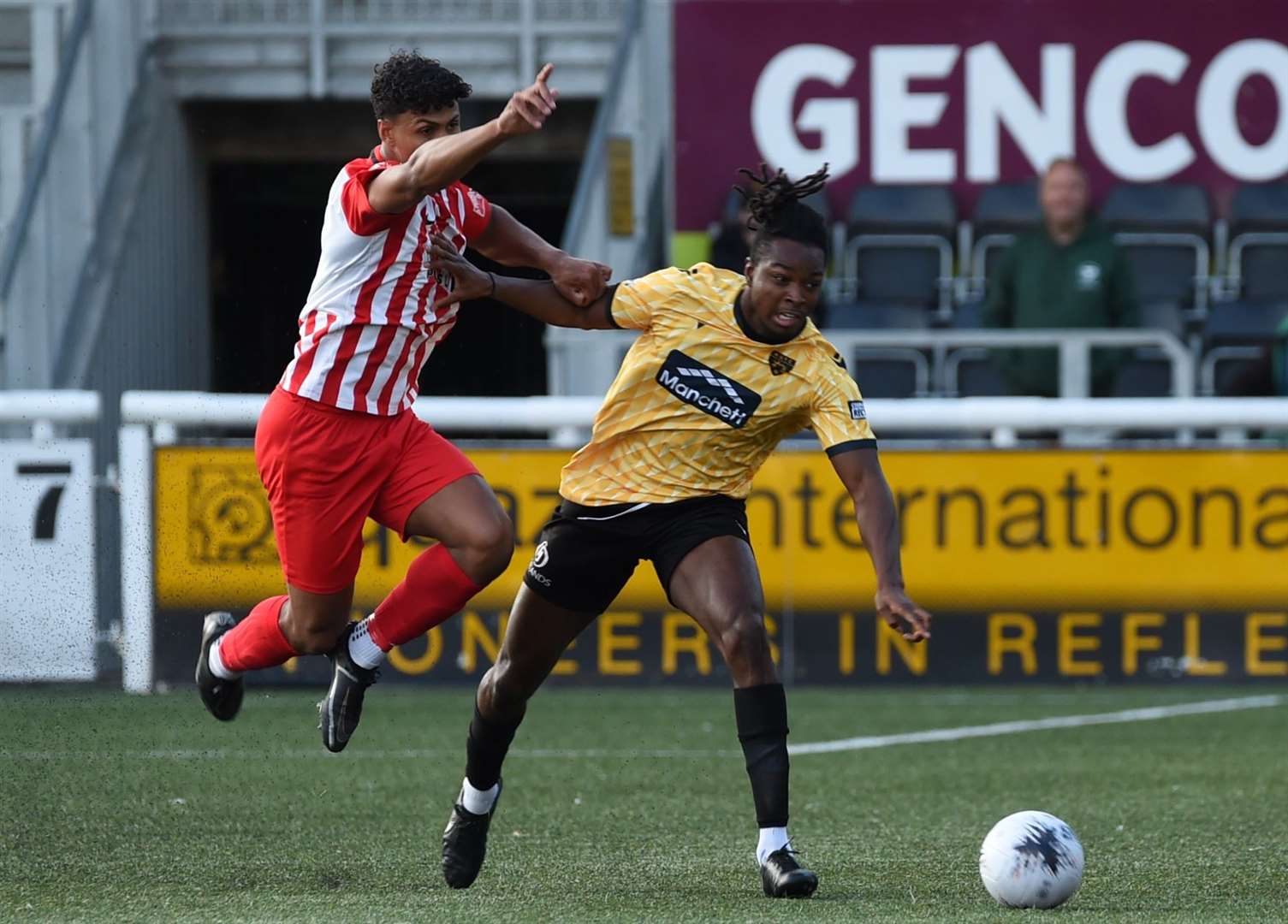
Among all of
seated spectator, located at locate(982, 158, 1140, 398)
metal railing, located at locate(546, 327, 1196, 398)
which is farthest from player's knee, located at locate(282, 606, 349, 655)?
seated spectator, located at locate(982, 158, 1140, 398)

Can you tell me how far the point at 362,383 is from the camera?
6.03 m

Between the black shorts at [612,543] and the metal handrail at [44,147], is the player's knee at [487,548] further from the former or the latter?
the metal handrail at [44,147]

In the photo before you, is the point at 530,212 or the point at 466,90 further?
the point at 530,212

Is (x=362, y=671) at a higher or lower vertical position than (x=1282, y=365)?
lower

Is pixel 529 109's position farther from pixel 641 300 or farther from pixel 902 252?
pixel 902 252

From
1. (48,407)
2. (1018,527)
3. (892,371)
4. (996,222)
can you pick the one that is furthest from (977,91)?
(48,407)

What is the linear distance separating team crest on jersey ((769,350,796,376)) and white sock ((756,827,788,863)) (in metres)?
1.18

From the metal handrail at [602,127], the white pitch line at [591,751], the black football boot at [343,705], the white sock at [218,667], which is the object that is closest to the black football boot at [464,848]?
the black football boot at [343,705]

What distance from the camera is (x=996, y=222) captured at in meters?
13.9

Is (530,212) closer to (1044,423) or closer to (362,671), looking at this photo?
(1044,423)

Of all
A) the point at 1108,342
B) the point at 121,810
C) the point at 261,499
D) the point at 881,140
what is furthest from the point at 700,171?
the point at 121,810

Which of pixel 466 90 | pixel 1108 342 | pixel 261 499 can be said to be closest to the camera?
pixel 466 90

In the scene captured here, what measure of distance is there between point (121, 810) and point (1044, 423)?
17.1ft

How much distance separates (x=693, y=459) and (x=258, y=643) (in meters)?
1.48
